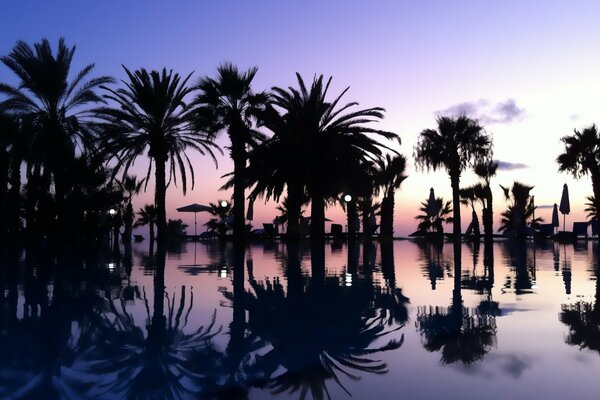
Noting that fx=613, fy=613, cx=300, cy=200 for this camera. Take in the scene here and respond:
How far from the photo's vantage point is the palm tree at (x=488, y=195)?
3712 cm

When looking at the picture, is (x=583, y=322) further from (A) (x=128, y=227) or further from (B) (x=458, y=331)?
(A) (x=128, y=227)

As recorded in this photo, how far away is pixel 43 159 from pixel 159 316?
2302cm

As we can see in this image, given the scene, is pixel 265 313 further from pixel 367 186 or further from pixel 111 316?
pixel 367 186

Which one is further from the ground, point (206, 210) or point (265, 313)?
point (206, 210)

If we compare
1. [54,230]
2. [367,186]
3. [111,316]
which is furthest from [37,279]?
[54,230]

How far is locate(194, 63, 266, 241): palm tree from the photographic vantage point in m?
A: 26.1

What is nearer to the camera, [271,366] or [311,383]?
[311,383]

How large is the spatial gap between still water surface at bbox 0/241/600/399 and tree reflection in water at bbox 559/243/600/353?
2 cm

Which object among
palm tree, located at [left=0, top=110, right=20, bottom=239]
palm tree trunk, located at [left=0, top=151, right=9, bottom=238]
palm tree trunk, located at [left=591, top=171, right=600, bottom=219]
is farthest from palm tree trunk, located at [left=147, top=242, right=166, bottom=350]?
palm tree trunk, located at [left=591, top=171, right=600, bottom=219]

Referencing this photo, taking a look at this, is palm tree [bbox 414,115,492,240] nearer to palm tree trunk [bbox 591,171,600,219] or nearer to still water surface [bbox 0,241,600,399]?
palm tree trunk [bbox 591,171,600,219]

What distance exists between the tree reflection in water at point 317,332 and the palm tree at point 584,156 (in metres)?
30.5

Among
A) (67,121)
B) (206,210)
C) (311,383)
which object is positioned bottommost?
(311,383)

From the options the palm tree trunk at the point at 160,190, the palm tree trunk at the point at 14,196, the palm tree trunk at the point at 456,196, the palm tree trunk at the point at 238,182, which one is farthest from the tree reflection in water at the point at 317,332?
the palm tree trunk at the point at 456,196

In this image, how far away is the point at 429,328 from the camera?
5676mm
